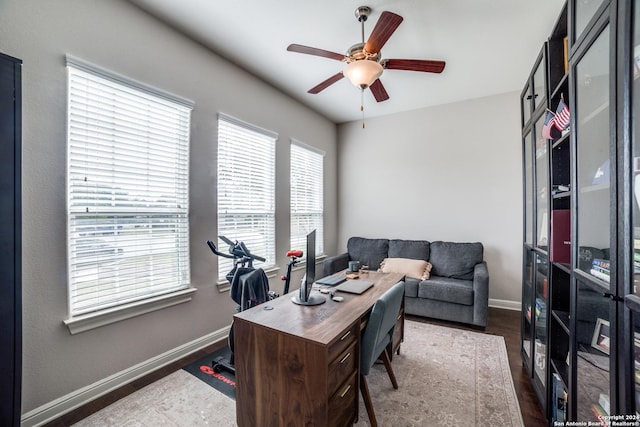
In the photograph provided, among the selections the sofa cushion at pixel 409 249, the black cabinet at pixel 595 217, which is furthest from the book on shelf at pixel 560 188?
the sofa cushion at pixel 409 249

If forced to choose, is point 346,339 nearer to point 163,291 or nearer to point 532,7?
point 163,291

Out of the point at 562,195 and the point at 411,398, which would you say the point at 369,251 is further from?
the point at 562,195

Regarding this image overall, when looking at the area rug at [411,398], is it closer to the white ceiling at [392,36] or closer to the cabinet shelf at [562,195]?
the cabinet shelf at [562,195]

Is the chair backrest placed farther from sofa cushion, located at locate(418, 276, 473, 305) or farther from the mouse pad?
sofa cushion, located at locate(418, 276, 473, 305)

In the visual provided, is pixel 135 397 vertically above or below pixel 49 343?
below

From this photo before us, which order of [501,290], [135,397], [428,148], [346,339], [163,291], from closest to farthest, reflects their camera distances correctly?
[346,339], [135,397], [163,291], [501,290], [428,148]

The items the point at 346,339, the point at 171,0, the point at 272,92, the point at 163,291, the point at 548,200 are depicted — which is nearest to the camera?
the point at 346,339

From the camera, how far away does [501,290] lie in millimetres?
3650

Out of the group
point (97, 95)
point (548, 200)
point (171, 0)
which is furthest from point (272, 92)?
point (548, 200)

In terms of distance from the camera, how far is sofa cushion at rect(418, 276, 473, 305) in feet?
9.81

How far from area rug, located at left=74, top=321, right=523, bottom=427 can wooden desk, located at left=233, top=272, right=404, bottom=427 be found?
1.35 ft

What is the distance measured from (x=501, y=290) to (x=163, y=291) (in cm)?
408

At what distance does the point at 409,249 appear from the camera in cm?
388

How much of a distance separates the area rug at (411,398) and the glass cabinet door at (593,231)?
2.17ft
